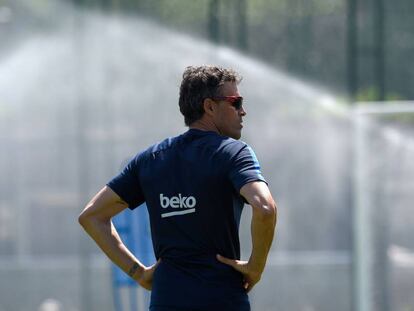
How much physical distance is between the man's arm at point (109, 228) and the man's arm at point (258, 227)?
391 mm

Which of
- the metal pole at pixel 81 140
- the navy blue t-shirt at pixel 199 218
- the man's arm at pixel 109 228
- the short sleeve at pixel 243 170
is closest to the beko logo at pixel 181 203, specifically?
the navy blue t-shirt at pixel 199 218

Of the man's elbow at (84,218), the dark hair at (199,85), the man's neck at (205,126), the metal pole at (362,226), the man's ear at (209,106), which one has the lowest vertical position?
the metal pole at (362,226)

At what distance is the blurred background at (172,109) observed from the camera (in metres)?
7.34

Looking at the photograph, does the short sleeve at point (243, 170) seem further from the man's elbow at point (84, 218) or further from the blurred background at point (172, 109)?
the blurred background at point (172, 109)

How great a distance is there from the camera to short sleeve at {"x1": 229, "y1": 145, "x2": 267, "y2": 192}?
10.3 ft

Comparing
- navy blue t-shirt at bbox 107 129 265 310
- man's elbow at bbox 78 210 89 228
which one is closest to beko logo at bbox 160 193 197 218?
navy blue t-shirt at bbox 107 129 265 310

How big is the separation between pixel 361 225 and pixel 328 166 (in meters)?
0.66

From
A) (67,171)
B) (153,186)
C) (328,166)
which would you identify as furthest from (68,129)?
(153,186)

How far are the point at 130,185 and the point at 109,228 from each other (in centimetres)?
22

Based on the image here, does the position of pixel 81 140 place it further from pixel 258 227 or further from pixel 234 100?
pixel 258 227

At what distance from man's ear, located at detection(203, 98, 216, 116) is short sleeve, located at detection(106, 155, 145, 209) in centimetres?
29

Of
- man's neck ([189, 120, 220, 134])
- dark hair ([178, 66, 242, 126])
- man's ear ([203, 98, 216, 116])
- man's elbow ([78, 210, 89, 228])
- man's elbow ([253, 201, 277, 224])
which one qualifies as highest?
dark hair ([178, 66, 242, 126])

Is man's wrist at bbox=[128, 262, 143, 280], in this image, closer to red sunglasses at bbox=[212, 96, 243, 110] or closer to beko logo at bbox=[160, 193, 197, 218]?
beko logo at bbox=[160, 193, 197, 218]

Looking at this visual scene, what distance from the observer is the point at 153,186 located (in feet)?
11.0
